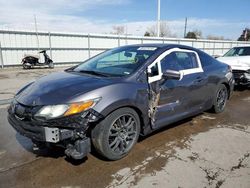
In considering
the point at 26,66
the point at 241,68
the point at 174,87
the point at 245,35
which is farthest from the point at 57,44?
the point at 245,35

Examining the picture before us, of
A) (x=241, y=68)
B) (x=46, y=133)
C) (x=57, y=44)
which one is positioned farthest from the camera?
(x=57, y=44)

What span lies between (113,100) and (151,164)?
1026 millimetres

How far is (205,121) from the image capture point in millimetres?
5148

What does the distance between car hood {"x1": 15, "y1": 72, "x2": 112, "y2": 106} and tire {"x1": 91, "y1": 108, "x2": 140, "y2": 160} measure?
0.47 metres

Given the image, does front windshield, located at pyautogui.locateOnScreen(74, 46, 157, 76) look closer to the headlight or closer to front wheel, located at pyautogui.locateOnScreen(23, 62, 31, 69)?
the headlight

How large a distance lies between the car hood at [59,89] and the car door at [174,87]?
857mm

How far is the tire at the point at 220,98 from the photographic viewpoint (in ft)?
17.7

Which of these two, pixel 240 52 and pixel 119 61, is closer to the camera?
pixel 119 61

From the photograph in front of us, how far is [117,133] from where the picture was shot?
3.35 metres

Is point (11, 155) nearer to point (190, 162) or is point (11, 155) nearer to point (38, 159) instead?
point (38, 159)

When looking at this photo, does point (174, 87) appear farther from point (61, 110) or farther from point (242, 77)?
point (242, 77)

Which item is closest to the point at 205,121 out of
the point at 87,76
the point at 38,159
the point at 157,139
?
the point at 157,139

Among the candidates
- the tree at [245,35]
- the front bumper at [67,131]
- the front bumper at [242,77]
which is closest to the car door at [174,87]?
the front bumper at [67,131]

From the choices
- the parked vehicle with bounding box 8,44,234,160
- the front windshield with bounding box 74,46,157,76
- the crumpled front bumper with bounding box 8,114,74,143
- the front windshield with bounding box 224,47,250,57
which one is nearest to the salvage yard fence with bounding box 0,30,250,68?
the front windshield with bounding box 224,47,250,57
